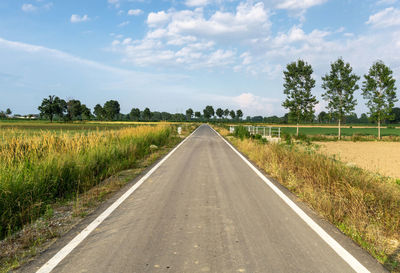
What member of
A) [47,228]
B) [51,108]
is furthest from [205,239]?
[51,108]

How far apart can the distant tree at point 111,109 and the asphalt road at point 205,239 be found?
158m

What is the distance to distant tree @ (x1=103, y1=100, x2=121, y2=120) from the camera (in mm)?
153625

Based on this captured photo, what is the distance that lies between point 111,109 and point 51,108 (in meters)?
40.9

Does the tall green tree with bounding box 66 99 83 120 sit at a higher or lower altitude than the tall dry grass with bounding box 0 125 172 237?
higher

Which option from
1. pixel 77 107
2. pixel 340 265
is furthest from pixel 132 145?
pixel 77 107

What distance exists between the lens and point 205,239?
134 inches

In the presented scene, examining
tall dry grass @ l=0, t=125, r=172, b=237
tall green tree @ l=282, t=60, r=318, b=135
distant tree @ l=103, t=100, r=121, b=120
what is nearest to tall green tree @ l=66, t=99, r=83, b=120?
distant tree @ l=103, t=100, r=121, b=120

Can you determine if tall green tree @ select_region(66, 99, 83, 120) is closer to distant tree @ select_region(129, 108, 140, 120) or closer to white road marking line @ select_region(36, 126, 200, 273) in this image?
distant tree @ select_region(129, 108, 140, 120)

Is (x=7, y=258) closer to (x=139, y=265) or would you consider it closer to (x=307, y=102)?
(x=139, y=265)

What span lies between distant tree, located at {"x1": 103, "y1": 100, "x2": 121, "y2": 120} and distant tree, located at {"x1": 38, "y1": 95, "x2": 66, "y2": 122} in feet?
112

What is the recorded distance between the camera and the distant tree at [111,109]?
6048 inches

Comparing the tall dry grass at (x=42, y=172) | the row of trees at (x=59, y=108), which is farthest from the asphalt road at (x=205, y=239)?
the row of trees at (x=59, y=108)

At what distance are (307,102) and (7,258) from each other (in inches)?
1508

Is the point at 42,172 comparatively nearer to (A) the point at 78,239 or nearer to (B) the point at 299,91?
(A) the point at 78,239
